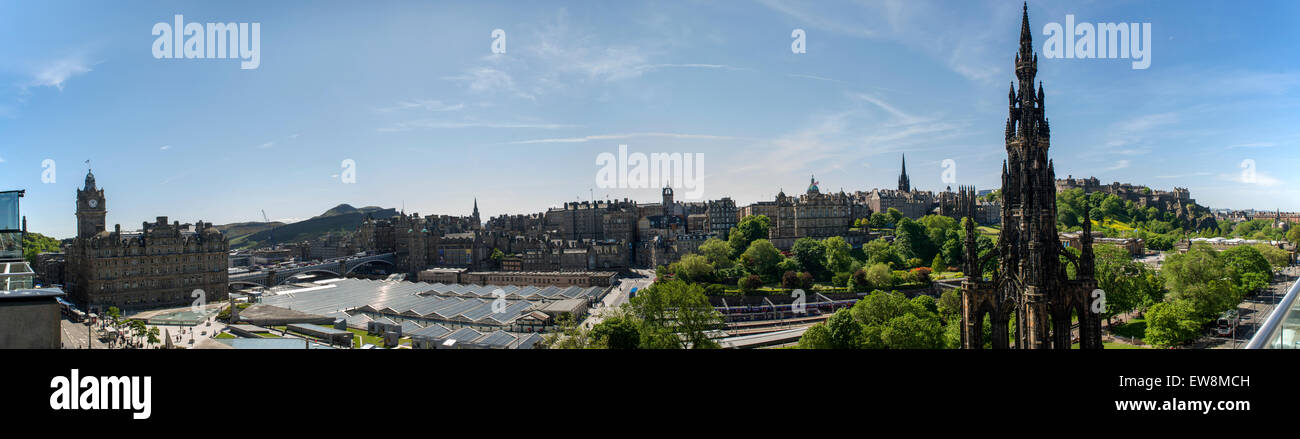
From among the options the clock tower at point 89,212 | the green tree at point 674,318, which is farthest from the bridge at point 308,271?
the green tree at point 674,318

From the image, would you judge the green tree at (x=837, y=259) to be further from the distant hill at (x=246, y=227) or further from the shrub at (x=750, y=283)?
the distant hill at (x=246, y=227)

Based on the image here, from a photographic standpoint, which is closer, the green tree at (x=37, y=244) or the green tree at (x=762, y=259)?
the green tree at (x=762, y=259)

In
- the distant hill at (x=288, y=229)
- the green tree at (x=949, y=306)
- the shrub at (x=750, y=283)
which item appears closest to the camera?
the green tree at (x=949, y=306)

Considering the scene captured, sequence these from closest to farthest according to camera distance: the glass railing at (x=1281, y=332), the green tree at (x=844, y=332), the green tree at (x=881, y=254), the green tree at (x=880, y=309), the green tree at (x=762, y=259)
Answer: the glass railing at (x=1281, y=332), the green tree at (x=844, y=332), the green tree at (x=880, y=309), the green tree at (x=762, y=259), the green tree at (x=881, y=254)

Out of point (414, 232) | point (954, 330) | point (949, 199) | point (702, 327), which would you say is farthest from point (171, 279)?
point (949, 199)
